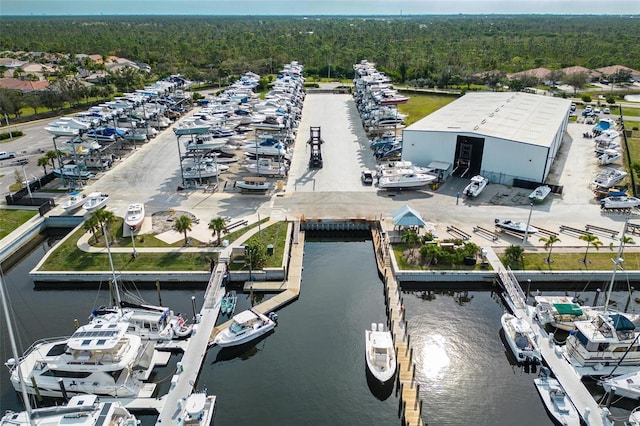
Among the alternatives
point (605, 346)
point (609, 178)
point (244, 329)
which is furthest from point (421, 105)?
point (244, 329)

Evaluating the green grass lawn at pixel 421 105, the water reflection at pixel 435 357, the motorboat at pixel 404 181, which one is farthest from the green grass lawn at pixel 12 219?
the green grass lawn at pixel 421 105

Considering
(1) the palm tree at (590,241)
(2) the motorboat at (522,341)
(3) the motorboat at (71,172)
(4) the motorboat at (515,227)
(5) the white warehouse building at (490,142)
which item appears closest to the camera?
(2) the motorboat at (522,341)

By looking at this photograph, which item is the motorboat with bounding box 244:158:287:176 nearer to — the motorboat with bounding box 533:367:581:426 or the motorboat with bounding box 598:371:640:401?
the motorboat with bounding box 533:367:581:426

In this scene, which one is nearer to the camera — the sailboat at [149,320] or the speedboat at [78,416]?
the speedboat at [78,416]

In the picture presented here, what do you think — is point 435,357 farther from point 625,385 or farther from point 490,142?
point 490,142

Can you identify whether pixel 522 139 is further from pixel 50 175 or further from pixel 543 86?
pixel 543 86

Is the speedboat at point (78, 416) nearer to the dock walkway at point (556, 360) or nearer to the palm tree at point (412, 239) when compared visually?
the dock walkway at point (556, 360)

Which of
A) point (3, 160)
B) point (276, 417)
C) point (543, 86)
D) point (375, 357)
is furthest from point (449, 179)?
point (543, 86)
